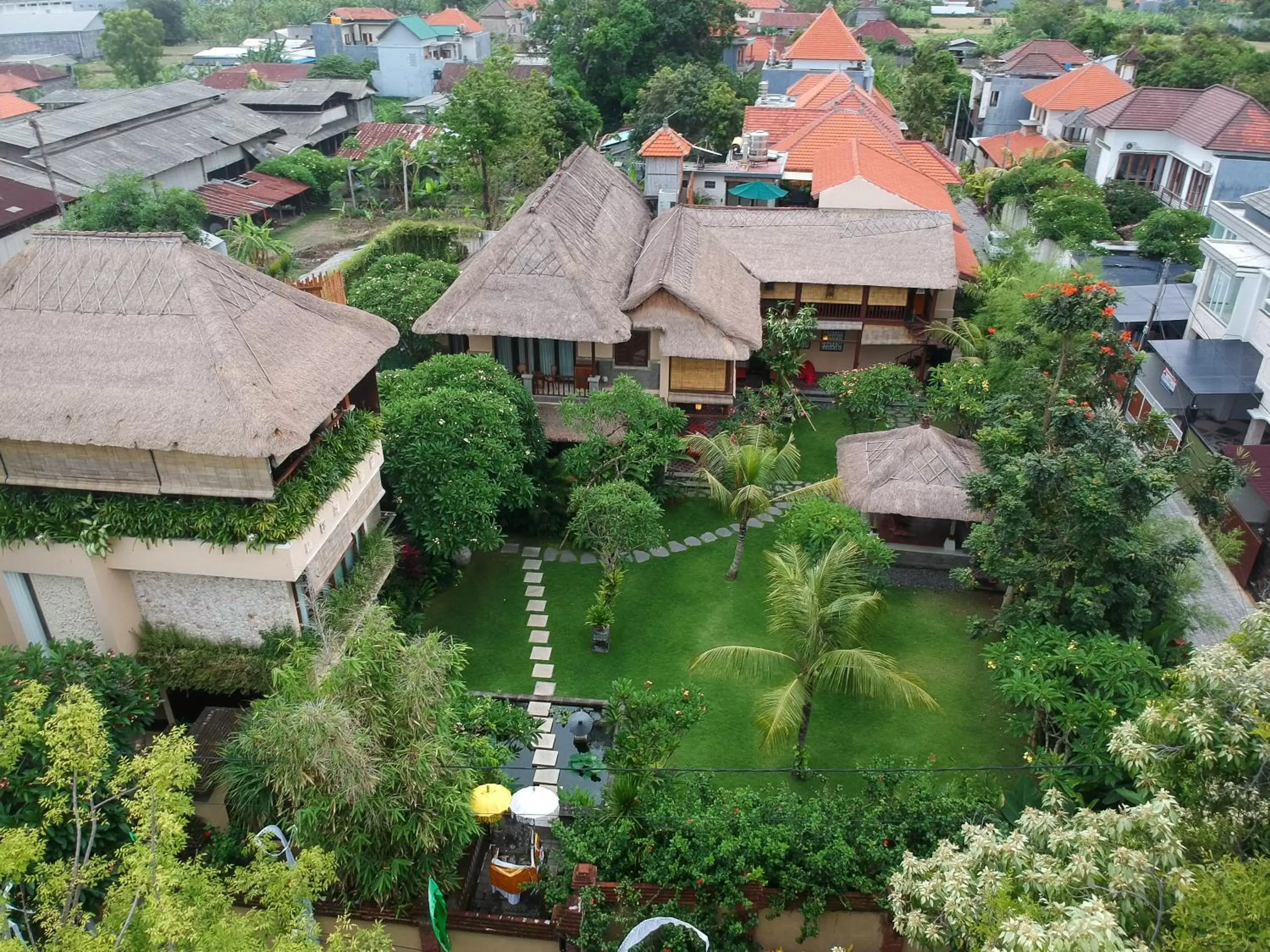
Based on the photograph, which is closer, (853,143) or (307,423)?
(307,423)

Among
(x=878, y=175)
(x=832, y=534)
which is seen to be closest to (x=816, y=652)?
(x=832, y=534)

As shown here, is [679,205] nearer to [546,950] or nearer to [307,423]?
[307,423]

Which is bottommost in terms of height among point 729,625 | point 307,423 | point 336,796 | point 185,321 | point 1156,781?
point 729,625

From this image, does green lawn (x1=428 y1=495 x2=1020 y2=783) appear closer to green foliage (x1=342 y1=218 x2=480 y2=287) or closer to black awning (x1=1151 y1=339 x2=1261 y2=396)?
black awning (x1=1151 y1=339 x2=1261 y2=396)

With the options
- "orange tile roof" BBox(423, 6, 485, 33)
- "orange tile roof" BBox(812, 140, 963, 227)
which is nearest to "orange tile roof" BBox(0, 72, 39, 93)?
"orange tile roof" BBox(423, 6, 485, 33)

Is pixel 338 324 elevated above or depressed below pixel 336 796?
above

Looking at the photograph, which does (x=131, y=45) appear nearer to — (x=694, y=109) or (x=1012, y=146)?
(x=694, y=109)

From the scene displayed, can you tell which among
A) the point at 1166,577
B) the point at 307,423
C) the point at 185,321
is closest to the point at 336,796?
the point at 307,423
